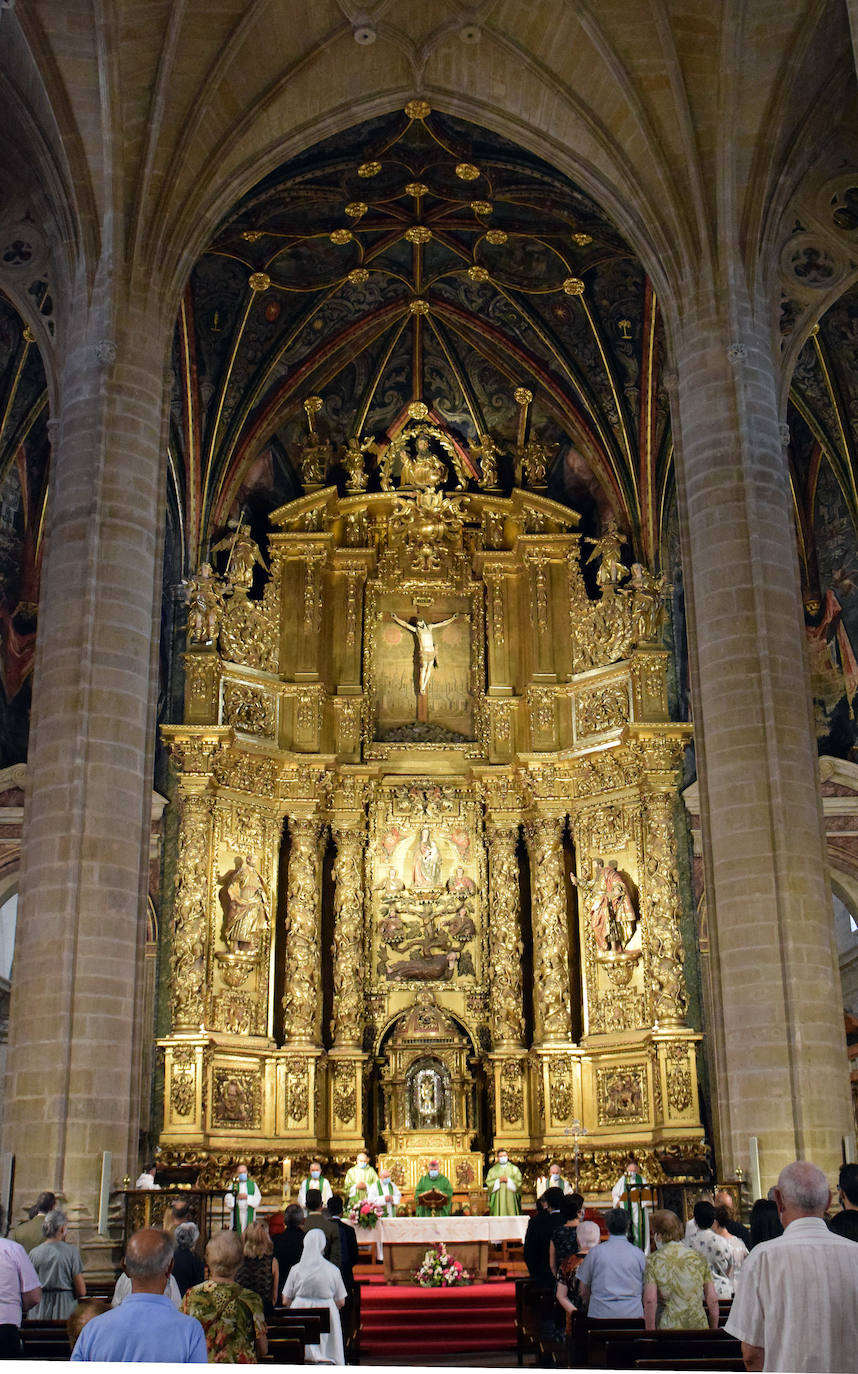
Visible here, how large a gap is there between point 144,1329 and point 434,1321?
10.1 metres

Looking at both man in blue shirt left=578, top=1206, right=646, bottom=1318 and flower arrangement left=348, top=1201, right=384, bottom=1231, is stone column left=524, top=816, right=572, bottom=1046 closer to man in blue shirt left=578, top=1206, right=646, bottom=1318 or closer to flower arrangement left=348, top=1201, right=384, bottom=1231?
flower arrangement left=348, top=1201, right=384, bottom=1231

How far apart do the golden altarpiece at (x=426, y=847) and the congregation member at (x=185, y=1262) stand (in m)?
11.2

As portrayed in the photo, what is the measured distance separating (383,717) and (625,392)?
6.19 m

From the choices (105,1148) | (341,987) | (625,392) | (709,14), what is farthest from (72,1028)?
(625,392)

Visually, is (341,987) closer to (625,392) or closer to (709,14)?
(625,392)

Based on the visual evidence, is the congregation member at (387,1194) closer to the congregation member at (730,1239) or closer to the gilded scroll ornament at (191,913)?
the gilded scroll ornament at (191,913)

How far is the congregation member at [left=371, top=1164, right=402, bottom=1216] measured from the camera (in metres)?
17.2

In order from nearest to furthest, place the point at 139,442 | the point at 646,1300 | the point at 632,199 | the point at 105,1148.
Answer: the point at 646,1300 < the point at 105,1148 < the point at 139,442 < the point at 632,199

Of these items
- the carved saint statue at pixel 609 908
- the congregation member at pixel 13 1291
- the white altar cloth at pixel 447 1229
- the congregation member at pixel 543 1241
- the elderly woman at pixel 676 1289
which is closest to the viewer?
the congregation member at pixel 13 1291

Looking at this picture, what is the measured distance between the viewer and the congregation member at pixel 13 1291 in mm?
6223

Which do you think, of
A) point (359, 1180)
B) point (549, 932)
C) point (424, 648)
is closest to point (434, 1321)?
point (359, 1180)

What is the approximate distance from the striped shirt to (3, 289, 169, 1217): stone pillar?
8830mm

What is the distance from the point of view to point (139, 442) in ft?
47.7

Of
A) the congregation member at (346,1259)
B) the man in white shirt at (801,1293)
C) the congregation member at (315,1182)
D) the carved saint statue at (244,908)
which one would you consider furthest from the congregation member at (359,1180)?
the man in white shirt at (801,1293)
